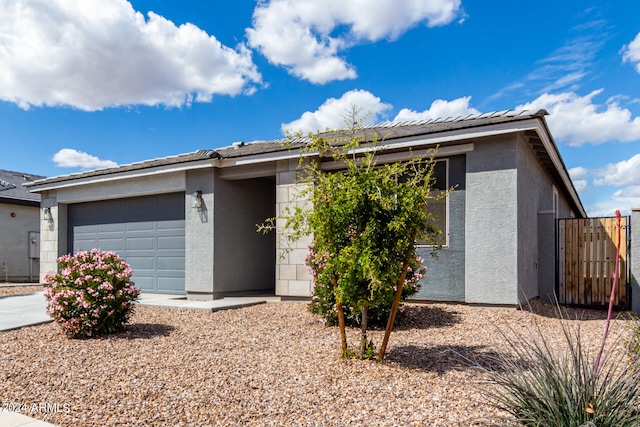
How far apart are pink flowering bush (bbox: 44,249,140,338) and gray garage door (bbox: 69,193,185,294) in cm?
460

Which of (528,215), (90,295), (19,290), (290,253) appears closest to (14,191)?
(19,290)

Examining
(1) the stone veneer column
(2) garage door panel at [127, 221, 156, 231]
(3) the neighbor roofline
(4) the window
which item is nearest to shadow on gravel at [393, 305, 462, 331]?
(4) the window

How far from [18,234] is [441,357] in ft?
63.4

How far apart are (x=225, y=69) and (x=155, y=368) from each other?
1117 cm

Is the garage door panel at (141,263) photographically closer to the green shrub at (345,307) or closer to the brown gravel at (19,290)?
the brown gravel at (19,290)

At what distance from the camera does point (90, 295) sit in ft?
22.0

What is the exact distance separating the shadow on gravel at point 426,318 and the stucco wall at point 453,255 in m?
0.65

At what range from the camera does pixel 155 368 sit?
507 cm

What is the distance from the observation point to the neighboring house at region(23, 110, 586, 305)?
27.2 ft

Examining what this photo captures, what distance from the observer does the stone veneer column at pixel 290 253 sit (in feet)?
31.9

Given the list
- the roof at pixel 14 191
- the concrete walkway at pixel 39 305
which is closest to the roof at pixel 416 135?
the concrete walkway at pixel 39 305

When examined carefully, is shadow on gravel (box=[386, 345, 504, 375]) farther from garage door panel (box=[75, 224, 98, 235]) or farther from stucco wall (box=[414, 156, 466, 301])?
garage door panel (box=[75, 224, 98, 235])

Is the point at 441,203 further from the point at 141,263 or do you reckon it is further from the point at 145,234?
the point at 141,263

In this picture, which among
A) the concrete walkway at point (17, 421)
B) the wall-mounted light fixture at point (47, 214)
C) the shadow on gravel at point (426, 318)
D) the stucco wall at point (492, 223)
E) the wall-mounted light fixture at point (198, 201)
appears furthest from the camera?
the wall-mounted light fixture at point (47, 214)
